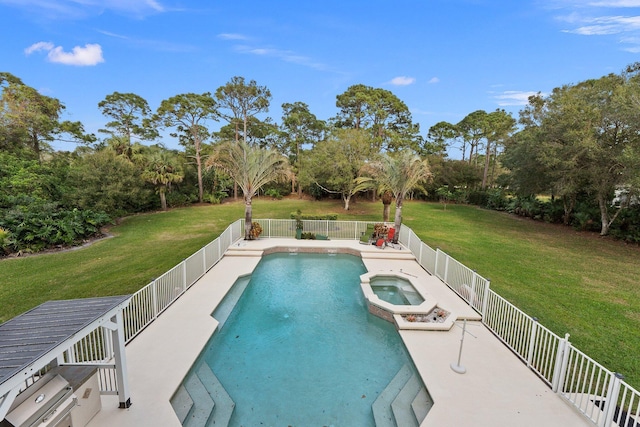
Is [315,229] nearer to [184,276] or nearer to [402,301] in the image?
[402,301]

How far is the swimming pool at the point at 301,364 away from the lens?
4.31m

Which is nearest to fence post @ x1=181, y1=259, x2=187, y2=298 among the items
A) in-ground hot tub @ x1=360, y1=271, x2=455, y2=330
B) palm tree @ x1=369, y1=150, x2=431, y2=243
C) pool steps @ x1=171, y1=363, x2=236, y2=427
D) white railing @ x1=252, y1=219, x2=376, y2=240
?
pool steps @ x1=171, y1=363, x2=236, y2=427

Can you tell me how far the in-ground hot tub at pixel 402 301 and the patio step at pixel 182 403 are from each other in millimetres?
4371

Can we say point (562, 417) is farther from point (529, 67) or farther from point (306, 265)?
point (529, 67)

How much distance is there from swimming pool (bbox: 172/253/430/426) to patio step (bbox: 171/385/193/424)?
0.02 m

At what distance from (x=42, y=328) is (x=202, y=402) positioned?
246 cm

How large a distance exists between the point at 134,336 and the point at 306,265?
6560 mm

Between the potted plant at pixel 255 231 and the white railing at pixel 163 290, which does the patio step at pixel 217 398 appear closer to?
the white railing at pixel 163 290

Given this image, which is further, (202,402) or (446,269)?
(446,269)

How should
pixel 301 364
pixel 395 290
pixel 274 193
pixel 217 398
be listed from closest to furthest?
pixel 217 398 → pixel 301 364 → pixel 395 290 → pixel 274 193

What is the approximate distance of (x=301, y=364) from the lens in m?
5.45

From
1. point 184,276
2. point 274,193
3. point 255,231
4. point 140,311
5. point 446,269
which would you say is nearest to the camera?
point 140,311

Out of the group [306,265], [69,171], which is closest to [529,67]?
[306,265]

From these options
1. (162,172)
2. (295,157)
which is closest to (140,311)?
(162,172)
